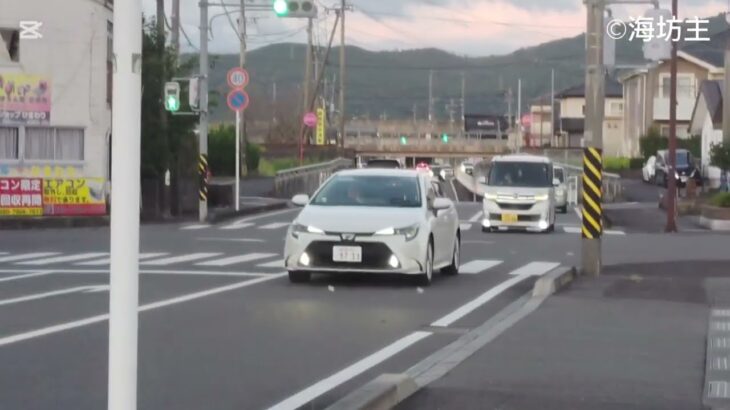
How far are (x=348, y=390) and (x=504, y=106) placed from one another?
178137mm

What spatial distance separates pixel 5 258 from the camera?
74.8ft

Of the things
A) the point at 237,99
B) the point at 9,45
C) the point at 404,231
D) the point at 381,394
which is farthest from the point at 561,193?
the point at 381,394

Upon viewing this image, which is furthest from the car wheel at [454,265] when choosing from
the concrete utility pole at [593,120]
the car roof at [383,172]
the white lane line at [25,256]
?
the white lane line at [25,256]

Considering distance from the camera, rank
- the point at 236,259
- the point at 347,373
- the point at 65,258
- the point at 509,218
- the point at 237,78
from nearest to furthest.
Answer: the point at 347,373 < the point at 236,259 < the point at 65,258 < the point at 509,218 < the point at 237,78

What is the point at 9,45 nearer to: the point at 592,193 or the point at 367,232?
the point at 592,193

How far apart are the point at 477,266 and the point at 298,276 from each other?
16.6 ft

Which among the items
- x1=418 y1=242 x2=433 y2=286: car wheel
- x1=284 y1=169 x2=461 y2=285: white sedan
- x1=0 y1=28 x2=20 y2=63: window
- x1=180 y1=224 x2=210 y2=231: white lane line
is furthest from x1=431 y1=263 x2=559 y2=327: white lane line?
x1=0 y1=28 x2=20 y2=63: window

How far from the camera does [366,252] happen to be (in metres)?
17.1

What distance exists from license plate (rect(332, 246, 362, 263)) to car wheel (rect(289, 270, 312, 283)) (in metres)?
1.00

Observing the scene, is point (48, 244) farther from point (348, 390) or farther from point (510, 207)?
point (348, 390)

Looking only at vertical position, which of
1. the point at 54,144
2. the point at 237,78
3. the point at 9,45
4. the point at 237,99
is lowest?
the point at 54,144

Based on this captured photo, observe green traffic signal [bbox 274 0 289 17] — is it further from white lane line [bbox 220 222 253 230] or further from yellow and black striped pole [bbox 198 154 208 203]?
yellow and black striped pole [bbox 198 154 208 203]

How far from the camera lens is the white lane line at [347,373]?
9094 millimetres

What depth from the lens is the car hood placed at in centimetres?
1719
